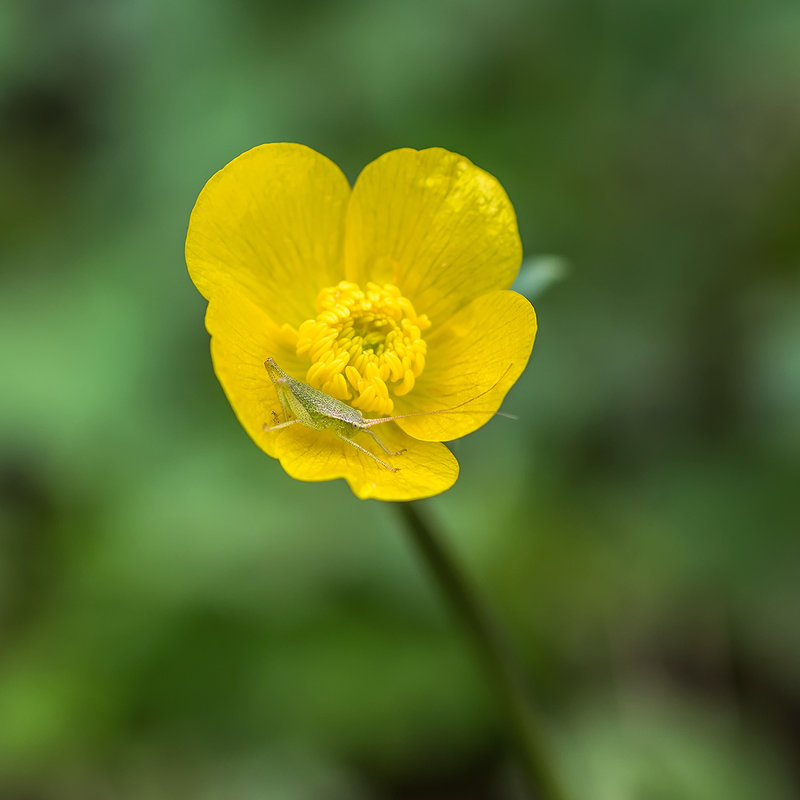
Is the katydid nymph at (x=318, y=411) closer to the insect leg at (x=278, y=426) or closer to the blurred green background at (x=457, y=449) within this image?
the insect leg at (x=278, y=426)

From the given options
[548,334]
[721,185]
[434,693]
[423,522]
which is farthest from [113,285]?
[721,185]

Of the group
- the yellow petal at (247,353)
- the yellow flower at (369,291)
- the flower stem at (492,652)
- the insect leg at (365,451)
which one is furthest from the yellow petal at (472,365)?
the yellow petal at (247,353)

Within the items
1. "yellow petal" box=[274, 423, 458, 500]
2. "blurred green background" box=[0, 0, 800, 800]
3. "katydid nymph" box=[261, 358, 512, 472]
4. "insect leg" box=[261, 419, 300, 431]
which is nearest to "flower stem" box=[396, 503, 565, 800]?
"yellow petal" box=[274, 423, 458, 500]

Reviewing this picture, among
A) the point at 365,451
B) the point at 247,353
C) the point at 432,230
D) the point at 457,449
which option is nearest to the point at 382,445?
the point at 365,451

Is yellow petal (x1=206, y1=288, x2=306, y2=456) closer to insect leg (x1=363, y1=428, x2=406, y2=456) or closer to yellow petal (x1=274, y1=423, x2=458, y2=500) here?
yellow petal (x1=274, y1=423, x2=458, y2=500)

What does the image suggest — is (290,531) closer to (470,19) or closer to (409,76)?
(409,76)

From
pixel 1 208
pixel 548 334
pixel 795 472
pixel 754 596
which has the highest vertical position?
pixel 1 208
